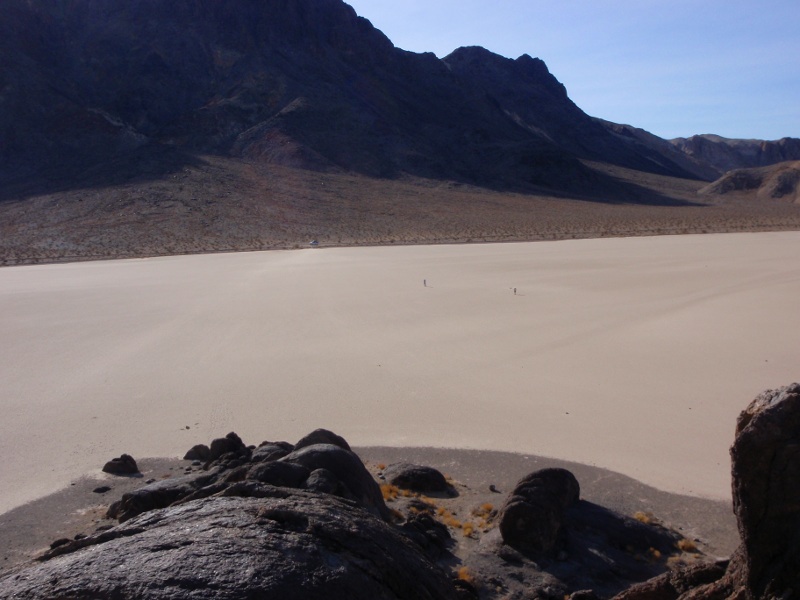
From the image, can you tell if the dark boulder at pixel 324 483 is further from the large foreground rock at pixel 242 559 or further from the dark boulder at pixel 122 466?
the dark boulder at pixel 122 466

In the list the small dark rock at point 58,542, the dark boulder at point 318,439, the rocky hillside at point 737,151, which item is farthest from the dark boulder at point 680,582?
the rocky hillside at point 737,151

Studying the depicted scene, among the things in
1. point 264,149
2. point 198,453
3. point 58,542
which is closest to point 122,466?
point 198,453

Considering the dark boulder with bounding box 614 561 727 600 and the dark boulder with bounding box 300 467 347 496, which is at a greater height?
the dark boulder with bounding box 300 467 347 496

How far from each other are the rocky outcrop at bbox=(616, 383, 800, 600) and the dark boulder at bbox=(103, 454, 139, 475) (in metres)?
5.89

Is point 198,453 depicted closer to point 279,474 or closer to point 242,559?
point 279,474

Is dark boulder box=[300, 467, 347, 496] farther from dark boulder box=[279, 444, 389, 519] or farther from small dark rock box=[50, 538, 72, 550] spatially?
small dark rock box=[50, 538, 72, 550]

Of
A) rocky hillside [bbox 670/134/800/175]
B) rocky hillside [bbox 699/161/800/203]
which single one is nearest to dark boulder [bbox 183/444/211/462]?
rocky hillside [bbox 699/161/800/203]

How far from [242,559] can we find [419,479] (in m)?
4.28

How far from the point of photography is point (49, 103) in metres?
69.9

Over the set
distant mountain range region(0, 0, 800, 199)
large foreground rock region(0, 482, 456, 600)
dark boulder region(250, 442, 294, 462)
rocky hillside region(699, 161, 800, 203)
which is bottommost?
dark boulder region(250, 442, 294, 462)

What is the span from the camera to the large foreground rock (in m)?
3.04

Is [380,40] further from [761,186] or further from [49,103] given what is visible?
[761,186]

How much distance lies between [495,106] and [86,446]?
94878 mm

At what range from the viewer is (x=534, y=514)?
590 centimetres
